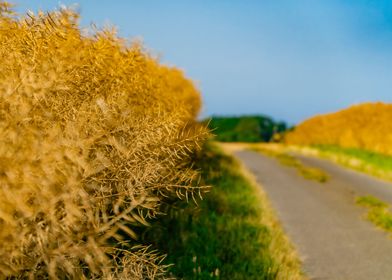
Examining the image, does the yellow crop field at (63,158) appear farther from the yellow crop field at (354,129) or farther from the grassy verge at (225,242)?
the yellow crop field at (354,129)

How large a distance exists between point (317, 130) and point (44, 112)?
30711 mm

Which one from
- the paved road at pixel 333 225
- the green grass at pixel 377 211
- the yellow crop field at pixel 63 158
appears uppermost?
the yellow crop field at pixel 63 158

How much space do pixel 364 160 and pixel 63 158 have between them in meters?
17.5

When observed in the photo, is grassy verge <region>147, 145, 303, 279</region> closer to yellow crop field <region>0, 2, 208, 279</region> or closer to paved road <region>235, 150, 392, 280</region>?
paved road <region>235, 150, 392, 280</region>

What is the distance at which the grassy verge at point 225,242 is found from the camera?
233 inches

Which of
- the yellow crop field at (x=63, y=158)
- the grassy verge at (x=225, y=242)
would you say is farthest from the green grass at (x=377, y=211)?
the yellow crop field at (x=63, y=158)

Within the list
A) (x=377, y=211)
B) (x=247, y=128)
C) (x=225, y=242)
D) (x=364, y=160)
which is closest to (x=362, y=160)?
(x=364, y=160)

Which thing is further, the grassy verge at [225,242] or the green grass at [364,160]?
the green grass at [364,160]

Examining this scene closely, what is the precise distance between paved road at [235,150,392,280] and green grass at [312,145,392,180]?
61 cm

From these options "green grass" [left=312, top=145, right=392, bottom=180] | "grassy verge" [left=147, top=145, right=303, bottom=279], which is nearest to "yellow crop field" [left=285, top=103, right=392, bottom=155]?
"green grass" [left=312, top=145, right=392, bottom=180]

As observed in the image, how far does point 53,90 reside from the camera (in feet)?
10.9

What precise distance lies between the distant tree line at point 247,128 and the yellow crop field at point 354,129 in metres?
19.6

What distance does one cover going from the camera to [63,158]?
3051 millimetres

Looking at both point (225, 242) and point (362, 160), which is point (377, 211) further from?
point (362, 160)
